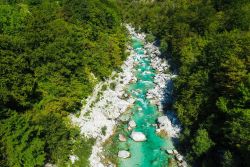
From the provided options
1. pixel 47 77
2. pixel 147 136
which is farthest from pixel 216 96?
pixel 47 77

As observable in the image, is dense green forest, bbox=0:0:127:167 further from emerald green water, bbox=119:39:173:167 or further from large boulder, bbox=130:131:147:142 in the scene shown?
large boulder, bbox=130:131:147:142

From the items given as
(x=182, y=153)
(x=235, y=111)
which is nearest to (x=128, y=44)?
(x=182, y=153)

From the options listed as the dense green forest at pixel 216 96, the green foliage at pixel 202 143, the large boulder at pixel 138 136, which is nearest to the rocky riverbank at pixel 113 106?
the large boulder at pixel 138 136

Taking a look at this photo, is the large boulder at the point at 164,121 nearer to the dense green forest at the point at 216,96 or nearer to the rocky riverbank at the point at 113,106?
the rocky riverbank at the point at 113,106

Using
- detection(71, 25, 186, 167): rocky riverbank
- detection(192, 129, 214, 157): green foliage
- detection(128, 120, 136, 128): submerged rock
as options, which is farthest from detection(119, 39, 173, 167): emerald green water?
detection(192, 129, 214, 157): green foliage

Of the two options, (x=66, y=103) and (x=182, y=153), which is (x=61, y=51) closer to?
(x=66, y=103)

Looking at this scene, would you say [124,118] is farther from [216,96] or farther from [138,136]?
[216,96]
